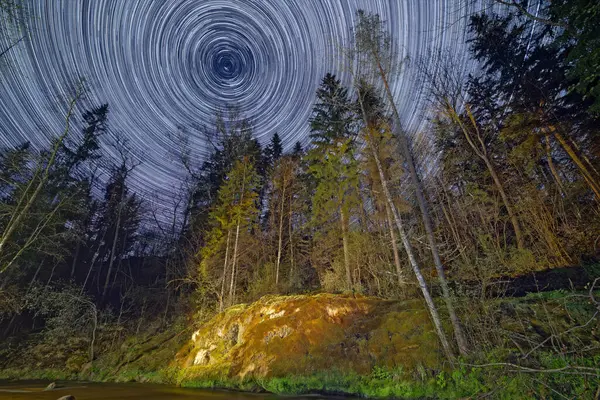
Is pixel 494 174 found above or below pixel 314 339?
above

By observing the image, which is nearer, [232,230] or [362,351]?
[362,351]

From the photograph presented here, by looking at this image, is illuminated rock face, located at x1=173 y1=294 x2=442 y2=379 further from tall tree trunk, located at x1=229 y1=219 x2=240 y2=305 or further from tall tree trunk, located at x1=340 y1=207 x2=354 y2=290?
tall tree trunk, located at x1=229 y1=219 x2=240 y2=305

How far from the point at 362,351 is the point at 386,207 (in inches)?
287

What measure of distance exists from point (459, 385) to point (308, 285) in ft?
45.8

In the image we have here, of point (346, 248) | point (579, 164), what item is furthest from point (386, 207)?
point (579, 164)

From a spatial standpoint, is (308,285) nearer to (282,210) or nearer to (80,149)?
(282,210)

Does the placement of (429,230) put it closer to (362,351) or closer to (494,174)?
(362,351)

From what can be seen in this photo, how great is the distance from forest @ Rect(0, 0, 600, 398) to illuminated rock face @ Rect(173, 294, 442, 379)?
1.21 metres

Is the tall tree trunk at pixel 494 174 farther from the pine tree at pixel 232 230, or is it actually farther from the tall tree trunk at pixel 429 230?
the pine tree at pixel 232 230

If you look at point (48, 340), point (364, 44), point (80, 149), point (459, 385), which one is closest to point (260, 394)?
point (459, 385)

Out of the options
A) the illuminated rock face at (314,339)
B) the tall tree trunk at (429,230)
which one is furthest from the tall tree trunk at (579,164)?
the illuminated rock face at (314,339)

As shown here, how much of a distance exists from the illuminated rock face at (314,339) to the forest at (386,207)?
3.99 ft

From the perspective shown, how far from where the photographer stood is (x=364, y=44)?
13250mm

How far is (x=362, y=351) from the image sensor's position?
34.6 ft
